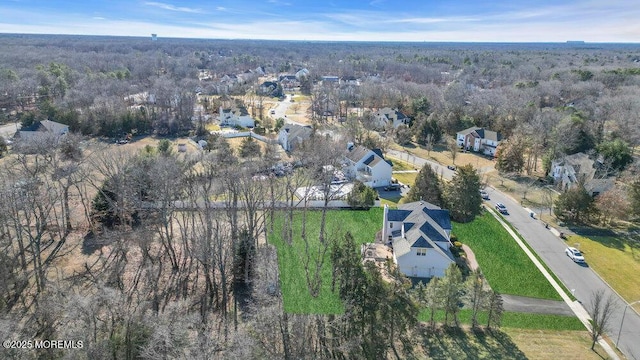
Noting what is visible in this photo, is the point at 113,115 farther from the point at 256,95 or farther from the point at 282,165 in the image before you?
the point at 256,95

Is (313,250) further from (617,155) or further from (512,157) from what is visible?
(617,155)

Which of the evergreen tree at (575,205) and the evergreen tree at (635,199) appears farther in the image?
the evergreen tree at (575,205)

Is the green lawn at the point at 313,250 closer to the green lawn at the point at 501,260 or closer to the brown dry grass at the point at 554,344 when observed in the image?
the green lawn at the point at 501,260

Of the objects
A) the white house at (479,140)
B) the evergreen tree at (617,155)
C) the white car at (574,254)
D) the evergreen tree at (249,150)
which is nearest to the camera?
the white car at (574,254)

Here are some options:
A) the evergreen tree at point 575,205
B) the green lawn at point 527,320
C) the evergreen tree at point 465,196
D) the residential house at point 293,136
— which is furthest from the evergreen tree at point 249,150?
the evergreen tree at point 575,205

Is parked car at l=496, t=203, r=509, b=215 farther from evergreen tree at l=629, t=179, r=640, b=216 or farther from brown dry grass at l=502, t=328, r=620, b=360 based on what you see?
brown dry grass at l=502, t=328, r=620, b=360

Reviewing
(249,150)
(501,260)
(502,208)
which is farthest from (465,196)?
(249,150)

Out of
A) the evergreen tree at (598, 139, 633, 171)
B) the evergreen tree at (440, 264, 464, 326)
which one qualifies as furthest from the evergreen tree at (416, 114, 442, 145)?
the evergreen tree at (440, 264, 464, 326)
